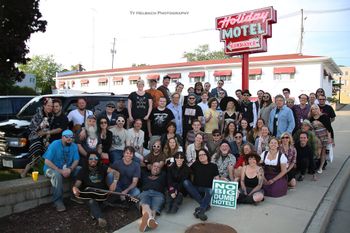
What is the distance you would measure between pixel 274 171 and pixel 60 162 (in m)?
4.03

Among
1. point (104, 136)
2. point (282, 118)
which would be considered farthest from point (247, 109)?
point (104, 136)

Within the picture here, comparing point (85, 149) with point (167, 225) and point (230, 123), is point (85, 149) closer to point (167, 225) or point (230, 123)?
point (167, 225)

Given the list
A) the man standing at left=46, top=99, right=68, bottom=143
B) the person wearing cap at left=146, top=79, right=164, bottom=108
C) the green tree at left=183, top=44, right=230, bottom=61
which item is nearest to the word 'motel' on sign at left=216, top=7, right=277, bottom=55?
the person wearing cap at left=146, top=79, right=164, bottom=108

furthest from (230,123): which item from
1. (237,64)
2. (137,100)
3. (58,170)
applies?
(237,64)

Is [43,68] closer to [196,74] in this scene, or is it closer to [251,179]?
[196,74]

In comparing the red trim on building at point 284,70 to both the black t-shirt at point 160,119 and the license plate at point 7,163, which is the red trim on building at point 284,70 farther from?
the license plate at point 7,163

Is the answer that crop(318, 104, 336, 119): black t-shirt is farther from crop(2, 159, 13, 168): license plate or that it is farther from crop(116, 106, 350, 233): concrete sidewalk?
crop(2, 159, 13, 168): license plate

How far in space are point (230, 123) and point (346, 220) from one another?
2845 millimetres

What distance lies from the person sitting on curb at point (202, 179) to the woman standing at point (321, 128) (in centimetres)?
362

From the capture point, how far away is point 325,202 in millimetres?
5777

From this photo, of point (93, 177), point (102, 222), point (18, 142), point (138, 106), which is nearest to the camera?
point (102, 222)

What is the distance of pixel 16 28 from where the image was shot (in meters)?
12.0

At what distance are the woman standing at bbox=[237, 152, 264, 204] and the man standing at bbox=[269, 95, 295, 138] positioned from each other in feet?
6.70

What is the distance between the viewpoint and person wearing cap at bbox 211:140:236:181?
19.9 feet
